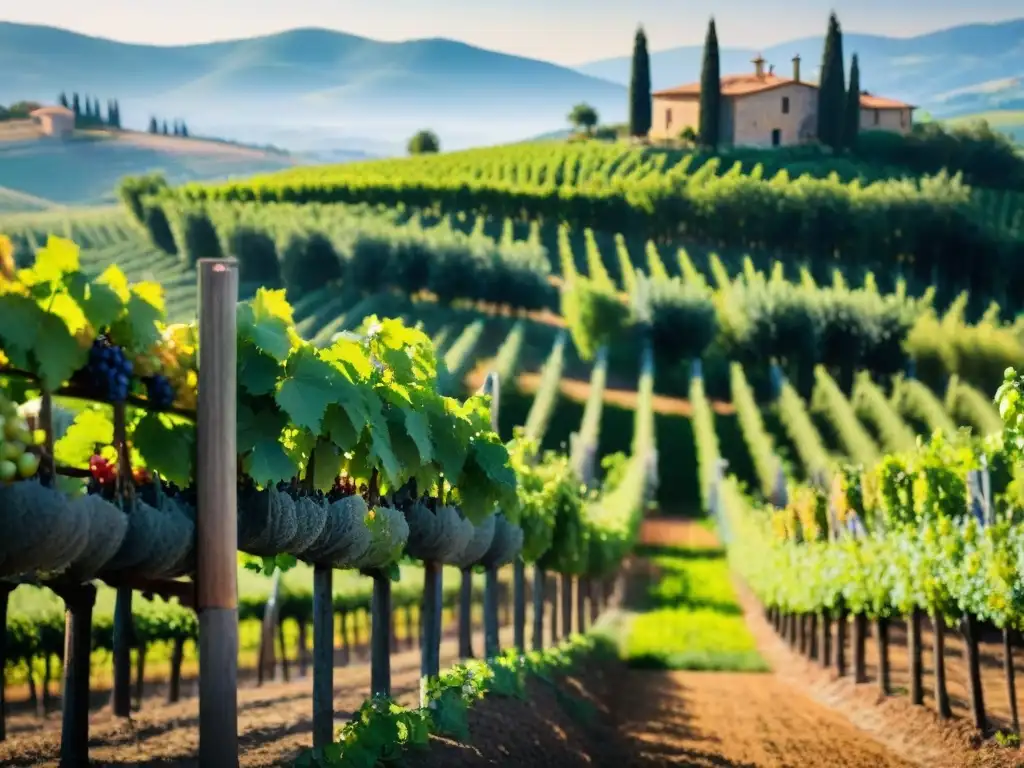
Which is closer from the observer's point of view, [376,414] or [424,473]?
[376,414]

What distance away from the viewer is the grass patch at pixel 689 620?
763 inches

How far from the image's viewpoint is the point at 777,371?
4944cm

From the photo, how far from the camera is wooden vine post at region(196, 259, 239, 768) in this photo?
480cm

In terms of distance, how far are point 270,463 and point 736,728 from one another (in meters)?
7.41

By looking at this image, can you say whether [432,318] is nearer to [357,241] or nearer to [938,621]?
[357,241]

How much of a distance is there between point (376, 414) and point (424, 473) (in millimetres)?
1105

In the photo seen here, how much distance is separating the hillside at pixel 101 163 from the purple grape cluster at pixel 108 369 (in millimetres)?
74459

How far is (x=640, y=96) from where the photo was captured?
8044cm

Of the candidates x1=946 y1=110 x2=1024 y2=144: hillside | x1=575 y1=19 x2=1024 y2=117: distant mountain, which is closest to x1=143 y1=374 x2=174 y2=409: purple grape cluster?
x1=946 y1=110 x2=1024 y2=144: hillside

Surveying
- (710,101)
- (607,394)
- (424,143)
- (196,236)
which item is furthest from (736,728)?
(424,143)

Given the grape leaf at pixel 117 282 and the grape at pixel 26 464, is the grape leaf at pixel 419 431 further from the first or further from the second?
the grape at pixel 26 464

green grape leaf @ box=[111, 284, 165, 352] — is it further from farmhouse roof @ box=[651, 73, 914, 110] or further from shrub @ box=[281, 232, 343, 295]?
farmhouse roof @ box=[651, 73, 914, 110]

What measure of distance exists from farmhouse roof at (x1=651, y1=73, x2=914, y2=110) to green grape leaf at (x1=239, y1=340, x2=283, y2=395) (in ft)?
247

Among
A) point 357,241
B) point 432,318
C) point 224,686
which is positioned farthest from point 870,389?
point 224,686
